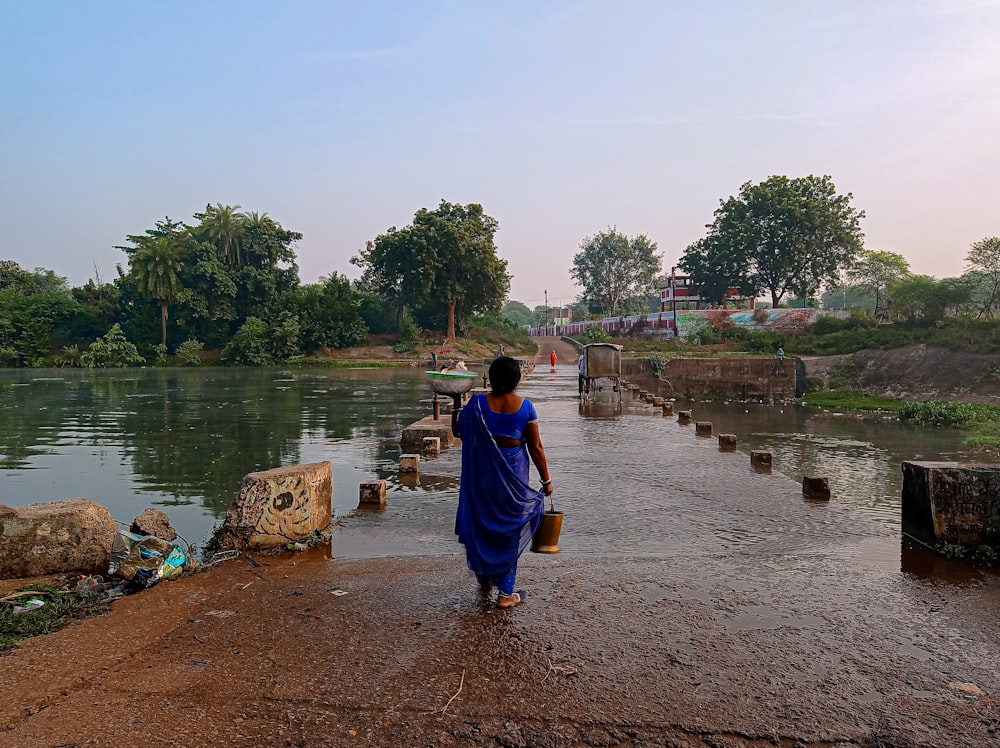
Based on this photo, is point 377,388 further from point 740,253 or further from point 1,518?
point 740,253

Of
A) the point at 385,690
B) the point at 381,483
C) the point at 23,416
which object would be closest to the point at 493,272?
the point at 23,416

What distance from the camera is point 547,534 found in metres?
4.60

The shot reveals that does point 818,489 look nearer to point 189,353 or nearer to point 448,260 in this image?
point 448,260

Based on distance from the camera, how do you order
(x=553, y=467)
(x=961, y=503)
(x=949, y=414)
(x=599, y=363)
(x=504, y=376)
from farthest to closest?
(x=599, y=363) < (x=949, y=414) < (x=553, y=467) < (x=961, y=503) < (x=504, y=376)

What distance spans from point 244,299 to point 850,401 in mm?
49640

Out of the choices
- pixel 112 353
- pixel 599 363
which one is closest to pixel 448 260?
pixel 112 353

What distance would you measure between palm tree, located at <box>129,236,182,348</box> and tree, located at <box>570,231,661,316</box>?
4184cm

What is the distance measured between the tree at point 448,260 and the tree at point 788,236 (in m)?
19.8

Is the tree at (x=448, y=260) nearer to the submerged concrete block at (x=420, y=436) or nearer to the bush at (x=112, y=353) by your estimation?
the bush at (x=112, y=353)

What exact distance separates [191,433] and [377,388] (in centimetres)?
1511

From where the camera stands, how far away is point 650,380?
105 ft

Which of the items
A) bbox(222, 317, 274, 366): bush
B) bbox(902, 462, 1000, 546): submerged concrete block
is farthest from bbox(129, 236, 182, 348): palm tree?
bbox(902, 462, 1000, 546): submerged concrete block

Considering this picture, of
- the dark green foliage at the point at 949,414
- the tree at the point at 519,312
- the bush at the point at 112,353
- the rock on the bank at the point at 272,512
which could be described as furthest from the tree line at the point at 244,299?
the tree at the point at 519,312

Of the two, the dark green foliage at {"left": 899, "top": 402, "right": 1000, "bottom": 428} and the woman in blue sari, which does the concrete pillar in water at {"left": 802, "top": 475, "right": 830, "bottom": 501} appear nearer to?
the woman in blue sari
